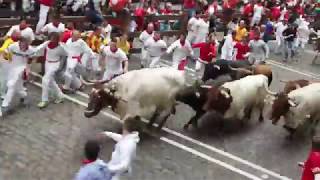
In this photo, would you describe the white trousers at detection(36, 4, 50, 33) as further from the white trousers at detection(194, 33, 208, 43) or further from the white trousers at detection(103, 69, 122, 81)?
the white trousers at detection(194, 33, 208, 43)

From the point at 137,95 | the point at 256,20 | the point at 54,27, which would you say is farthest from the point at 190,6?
the point at 137,95

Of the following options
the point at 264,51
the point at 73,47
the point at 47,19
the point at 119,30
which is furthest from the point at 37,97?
the point at 264,51

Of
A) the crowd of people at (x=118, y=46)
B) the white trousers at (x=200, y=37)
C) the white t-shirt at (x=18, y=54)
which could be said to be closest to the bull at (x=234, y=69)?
the crowd of people at (x=118, y=46)

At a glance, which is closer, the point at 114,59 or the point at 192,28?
the point at 114,59

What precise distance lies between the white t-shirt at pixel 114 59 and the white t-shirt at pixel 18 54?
1.97 meters

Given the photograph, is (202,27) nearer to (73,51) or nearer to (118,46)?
(118,46)

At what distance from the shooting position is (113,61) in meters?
14.8

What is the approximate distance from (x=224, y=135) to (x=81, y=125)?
124 inches

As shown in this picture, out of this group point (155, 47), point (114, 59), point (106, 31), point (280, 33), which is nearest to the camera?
point (114, 59)

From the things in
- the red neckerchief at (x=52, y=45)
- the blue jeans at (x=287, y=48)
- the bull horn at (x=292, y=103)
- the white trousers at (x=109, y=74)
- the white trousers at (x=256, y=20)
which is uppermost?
the red neckerchief at (x=52, y=45)

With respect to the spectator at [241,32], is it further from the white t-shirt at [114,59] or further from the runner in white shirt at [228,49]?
the white t-shirt at [114,59]

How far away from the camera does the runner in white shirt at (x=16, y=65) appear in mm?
13406

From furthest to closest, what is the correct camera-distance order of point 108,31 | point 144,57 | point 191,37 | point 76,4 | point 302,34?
A: point 302,34
point 191,37
point 76,4
point 144,57
point 108,31

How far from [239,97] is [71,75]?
4.25 meters
